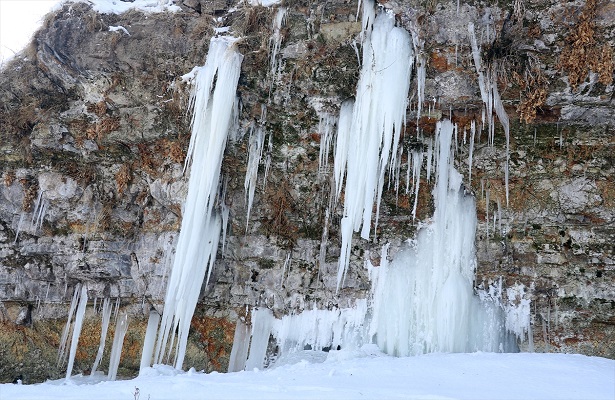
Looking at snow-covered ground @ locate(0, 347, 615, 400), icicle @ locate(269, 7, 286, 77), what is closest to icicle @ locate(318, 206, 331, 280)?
icicle @ locate(269, 7, 286, 77)

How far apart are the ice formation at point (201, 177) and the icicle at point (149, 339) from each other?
352 millimetres

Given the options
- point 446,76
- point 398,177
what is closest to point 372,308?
point 398,177

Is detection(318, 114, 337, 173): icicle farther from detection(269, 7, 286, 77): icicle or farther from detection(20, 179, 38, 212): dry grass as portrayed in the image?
detection(20, 179, 38, 212): dry grass

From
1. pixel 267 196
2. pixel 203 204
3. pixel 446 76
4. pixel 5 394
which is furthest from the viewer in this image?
pixel 267 196

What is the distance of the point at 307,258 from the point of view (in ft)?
29.1

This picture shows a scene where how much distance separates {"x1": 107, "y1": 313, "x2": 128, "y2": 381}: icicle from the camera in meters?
9.09

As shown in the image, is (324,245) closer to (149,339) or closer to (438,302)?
(438,302)

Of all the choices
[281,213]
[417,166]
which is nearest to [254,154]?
[281,213]

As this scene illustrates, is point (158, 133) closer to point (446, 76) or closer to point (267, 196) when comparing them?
point (267, 196)

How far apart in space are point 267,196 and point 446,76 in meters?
3.14

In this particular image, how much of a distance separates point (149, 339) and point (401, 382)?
5190 mm

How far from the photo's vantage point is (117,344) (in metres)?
9.23

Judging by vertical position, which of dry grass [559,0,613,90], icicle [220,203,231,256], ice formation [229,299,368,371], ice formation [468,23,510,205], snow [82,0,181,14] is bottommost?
ice formation [229,299,368,371]

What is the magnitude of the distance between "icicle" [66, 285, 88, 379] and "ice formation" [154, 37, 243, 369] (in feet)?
5.21
